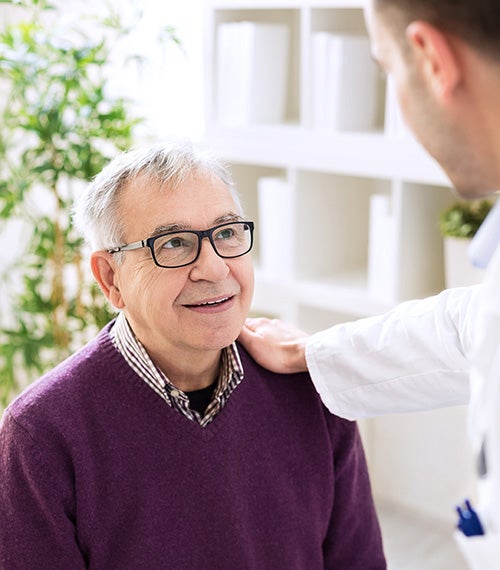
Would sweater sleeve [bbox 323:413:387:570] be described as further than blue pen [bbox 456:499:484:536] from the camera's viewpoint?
Yes

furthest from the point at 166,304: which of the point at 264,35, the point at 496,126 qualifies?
the point at 264,35

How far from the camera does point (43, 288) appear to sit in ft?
12.4

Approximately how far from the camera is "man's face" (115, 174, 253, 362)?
1.49 meters

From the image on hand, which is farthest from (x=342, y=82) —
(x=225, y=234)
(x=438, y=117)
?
(x=438, y=117)

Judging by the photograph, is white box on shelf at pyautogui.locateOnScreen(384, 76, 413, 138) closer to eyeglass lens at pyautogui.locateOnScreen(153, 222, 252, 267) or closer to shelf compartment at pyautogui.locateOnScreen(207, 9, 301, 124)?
shelf compartment at pyautogui.locateOnScreen(207, 9, 301, 124)

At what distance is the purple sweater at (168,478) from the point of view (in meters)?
1.41

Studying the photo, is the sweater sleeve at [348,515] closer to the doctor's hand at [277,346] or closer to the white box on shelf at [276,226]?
the doctor's hand at [277,346]

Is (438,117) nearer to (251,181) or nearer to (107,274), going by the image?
(107,274)

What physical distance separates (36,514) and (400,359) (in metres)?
0.61

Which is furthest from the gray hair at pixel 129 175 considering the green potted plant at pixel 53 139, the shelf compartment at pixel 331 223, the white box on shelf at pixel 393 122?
the shelf compartment at pixel 331 223

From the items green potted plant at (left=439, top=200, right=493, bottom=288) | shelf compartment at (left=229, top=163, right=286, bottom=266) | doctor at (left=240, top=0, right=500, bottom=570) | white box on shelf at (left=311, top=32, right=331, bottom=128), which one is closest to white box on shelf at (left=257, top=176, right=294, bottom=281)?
shelf compartment at (left=229, top=163, right=286, bottom=266)

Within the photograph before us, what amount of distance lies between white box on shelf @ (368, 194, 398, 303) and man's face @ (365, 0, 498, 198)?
1.71 meters

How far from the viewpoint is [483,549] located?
92 cm

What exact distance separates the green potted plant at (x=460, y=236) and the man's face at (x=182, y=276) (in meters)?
1.11
